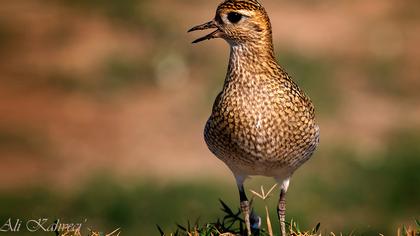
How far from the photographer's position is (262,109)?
299 inches

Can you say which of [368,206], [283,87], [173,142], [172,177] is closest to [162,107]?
[173,142]

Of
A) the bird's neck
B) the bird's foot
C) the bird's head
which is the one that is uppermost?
the bird's head

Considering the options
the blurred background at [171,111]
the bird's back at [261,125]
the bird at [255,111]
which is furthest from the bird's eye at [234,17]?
the blurred background at [171,111]

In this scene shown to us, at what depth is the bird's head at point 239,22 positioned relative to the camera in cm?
773

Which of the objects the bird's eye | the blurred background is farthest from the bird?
the blurred background

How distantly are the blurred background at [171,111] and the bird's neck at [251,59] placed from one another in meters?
4.12

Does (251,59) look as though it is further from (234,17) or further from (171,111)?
(171,111)

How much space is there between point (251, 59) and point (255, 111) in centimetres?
47

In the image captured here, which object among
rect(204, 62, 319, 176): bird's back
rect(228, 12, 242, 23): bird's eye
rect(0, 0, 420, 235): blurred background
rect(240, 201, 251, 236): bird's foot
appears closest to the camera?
rect(240, 201, 251, 236): bird's foot

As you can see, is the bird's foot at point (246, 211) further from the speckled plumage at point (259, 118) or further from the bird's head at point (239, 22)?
the bird's head at point (239, 22)

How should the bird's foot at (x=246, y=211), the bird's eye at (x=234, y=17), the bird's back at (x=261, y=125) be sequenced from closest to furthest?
the bird's foot at (x=246, y=211)
the bird's back at (x=261, y=125)
the bird's eye at (x=234, y=17)

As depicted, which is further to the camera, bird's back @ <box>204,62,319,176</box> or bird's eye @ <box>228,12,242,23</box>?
bird's eye @ <box>228,12,242,23</box>

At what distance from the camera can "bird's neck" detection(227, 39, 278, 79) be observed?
7820 millimetres

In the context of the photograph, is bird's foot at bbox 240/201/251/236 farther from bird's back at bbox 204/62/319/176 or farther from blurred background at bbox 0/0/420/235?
blurred background at bbox 0/0/420/235
